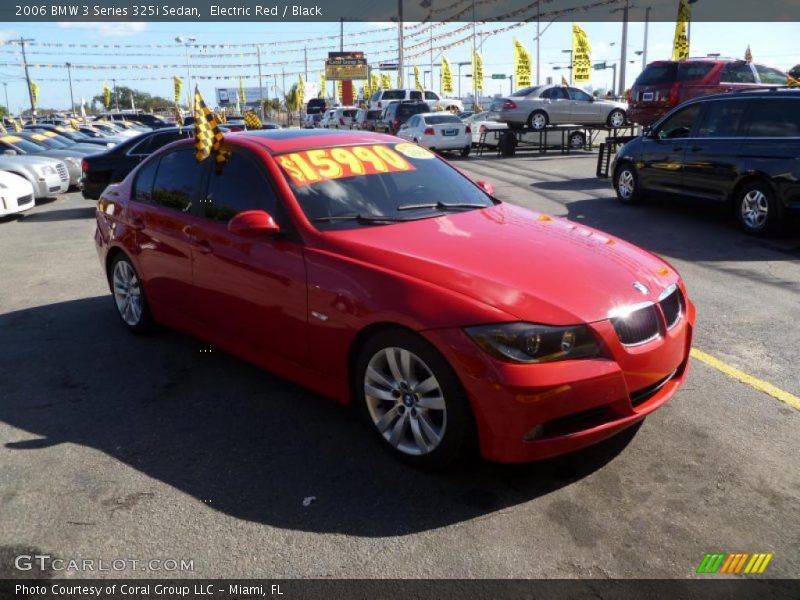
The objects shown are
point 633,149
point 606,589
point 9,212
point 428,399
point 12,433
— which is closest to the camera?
point 606,589

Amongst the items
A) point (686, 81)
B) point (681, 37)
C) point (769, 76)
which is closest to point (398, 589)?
point (686, 81)

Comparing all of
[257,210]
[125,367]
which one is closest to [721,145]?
[257,210]

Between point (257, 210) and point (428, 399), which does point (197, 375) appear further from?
point (428, 399)

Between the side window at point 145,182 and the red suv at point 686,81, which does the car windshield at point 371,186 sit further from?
the red suv at point 686,81

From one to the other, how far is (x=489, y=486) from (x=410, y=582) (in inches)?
30.7

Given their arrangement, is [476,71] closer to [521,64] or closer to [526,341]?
[521,64]

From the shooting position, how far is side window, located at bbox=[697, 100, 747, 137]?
8984 millimetres

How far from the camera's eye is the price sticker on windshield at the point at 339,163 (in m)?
4.15

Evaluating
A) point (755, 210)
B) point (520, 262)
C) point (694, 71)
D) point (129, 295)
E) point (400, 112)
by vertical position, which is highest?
point (694, 71)

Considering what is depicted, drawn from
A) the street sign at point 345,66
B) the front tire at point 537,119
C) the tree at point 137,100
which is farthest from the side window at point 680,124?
the tree at point 137,100

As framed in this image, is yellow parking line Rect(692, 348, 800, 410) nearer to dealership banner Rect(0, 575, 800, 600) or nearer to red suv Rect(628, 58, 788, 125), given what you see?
dealership banner Rect(0, 575, 800, 600)

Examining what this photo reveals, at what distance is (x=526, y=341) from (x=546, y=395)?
0.25 m

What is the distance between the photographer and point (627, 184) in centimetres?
1116

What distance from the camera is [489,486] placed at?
326cm
